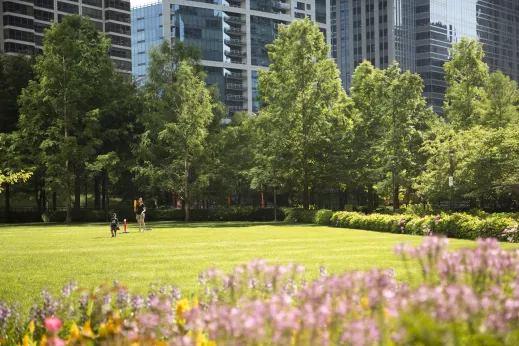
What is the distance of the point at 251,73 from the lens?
418 ft

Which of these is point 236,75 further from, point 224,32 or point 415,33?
point 415,33

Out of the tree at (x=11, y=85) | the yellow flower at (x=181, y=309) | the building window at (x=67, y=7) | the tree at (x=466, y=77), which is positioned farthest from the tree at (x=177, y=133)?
the building window at (x=67, y=7)

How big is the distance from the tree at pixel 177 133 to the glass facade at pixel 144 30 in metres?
71.3

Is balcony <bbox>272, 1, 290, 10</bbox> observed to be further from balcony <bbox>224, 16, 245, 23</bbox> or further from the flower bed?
the flower bed

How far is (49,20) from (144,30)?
856 inches

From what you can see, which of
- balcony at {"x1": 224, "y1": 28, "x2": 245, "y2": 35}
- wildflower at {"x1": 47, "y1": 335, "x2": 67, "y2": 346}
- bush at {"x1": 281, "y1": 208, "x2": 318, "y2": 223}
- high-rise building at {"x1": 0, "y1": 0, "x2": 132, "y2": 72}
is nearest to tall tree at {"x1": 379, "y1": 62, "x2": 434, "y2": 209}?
bush at {"x1": 281, "y1": 208, "x2": 318, "y2": 223}

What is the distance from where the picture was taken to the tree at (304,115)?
160ft

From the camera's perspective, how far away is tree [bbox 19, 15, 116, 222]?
5028 cm

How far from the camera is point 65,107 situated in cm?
Answer: 5191

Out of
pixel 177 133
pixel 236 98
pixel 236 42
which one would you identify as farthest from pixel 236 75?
pixel 177 133

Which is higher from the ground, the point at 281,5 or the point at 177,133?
the point at 281,5

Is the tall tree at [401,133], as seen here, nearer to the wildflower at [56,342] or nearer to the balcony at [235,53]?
the wildflower at [56,342]

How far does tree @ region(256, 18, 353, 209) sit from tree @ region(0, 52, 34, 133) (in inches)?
884

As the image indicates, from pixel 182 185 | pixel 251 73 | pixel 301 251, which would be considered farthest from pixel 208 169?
pixel 251 73
